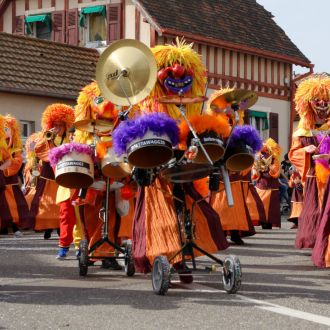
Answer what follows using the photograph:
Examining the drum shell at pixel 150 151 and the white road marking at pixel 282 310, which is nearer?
the white road marking at pixel 282 310

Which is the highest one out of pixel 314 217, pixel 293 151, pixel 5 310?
pixel 293 151

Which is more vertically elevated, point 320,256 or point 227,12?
point 227,12

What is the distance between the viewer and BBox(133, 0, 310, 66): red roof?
29125 mm

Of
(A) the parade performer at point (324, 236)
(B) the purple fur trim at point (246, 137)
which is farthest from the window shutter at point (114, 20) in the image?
(B) the purple fur trim at point (246, 137)

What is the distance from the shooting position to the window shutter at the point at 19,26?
1248 inches

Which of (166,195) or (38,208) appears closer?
(166,195)

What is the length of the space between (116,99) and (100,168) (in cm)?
104

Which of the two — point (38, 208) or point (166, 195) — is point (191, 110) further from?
point (38, 208)

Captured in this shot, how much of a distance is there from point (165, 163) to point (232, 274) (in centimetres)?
102

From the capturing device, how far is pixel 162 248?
8.64 meters

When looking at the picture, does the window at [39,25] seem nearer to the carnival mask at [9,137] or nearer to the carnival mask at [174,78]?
the carnival mask at [9,137]

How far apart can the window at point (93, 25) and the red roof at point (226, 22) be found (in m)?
1.75

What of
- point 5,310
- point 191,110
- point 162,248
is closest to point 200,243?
point 162,248

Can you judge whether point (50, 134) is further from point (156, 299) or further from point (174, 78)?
point (156, 299)
